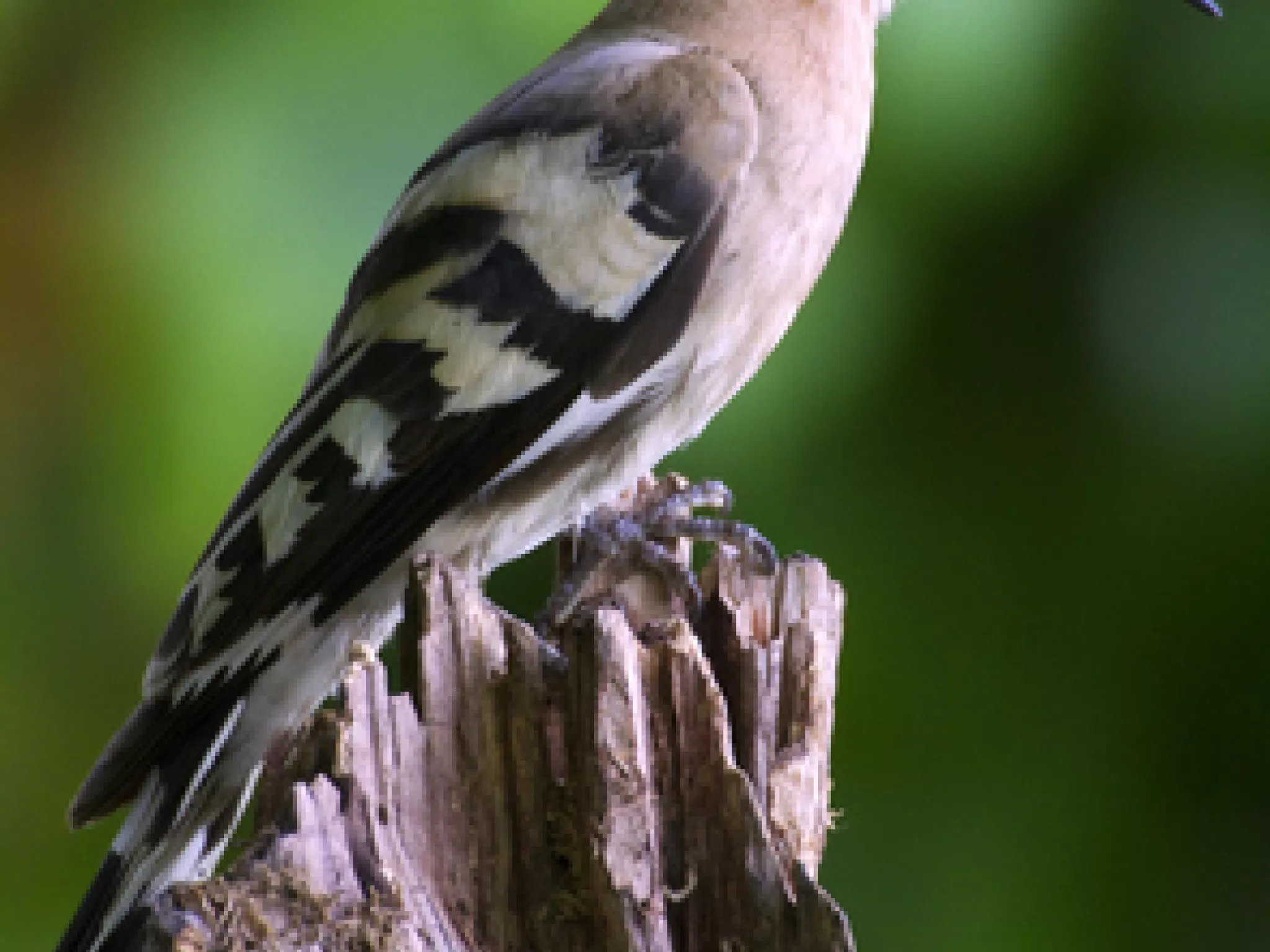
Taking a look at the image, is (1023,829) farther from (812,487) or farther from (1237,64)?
(1237,64)

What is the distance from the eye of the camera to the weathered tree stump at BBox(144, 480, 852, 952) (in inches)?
33.3

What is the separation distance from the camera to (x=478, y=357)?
1.11 metres

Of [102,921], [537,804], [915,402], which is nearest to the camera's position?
[537,804]

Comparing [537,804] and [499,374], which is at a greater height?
[499,374]

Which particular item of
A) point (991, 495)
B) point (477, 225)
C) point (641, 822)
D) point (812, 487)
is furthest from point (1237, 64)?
point (641, 822)

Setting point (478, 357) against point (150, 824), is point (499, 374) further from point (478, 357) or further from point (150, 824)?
point (150, 824)

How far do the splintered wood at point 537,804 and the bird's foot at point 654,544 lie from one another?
0.16 metres

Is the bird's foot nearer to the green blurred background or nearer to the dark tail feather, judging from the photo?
the dark tail feather

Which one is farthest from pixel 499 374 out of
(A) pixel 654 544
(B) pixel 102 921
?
(B) pixel 102 921

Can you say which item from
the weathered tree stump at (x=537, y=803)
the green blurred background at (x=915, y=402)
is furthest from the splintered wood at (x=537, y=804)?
the green blurred background at (x=915, y=402)

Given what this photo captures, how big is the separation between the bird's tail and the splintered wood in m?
0.22

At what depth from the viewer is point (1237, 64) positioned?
1815 mm

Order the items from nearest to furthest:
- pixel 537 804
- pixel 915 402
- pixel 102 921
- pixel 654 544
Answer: pixel 537 804, pixel 102 921, pixel 654 544, pixel 915 402

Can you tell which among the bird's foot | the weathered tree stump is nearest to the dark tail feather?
the weathered tree stump
